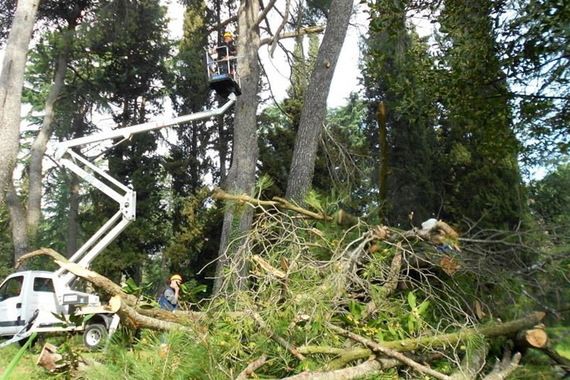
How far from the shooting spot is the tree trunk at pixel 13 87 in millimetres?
9266

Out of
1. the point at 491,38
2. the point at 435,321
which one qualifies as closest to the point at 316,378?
the point at 435,321

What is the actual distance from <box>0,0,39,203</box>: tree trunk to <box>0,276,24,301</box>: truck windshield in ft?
6.75

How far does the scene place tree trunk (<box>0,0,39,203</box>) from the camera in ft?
30.4

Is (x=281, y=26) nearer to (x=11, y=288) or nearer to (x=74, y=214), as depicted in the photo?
(x=11, y=288)

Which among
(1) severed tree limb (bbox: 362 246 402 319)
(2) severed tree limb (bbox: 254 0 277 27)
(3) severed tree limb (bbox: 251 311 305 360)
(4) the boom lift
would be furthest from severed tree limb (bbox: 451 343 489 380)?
(2) severed tree limb (bbox: 254 0 277 27)

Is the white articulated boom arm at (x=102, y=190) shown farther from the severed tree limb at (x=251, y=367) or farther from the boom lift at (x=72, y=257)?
the severed tree limb at (x=251, y=367)

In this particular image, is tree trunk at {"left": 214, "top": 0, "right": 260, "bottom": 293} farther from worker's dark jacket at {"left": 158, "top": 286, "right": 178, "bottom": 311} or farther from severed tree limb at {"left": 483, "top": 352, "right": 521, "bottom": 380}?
severed tree limb at {"left": 483, "top": 352, "right": 521, "bottom": 380}

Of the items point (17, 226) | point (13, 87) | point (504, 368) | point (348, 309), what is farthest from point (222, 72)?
point (17, 226)

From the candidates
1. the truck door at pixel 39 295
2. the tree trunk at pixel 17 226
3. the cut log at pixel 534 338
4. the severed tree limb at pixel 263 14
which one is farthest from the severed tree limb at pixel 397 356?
the tree trunk at pixel 17 226

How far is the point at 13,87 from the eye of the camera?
9773mm

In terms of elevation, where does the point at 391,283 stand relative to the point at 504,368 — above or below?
above

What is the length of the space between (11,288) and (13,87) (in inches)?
166

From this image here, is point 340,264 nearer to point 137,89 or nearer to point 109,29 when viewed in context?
point 109,29

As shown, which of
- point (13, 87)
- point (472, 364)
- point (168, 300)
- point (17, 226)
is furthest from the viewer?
point (17, 226)
